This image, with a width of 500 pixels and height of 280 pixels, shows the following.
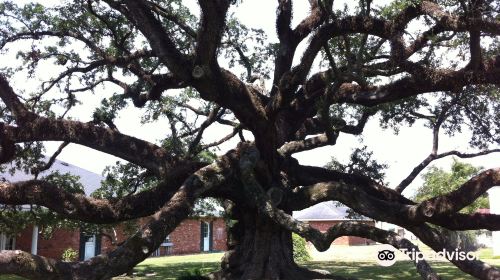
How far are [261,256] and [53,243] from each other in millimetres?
15402

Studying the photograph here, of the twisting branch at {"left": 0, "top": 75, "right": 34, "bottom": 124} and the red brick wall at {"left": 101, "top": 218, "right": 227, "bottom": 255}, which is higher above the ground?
the twisting branch at {"left": 0, "top": 75, "right": 34, "bottom": 124}

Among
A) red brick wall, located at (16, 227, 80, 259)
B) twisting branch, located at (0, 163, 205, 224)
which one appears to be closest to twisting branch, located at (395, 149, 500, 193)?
twisting branch, located at (0, 163, 205, 224)

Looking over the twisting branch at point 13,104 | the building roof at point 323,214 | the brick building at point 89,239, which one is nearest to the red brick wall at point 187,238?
the brick building at point 89,239

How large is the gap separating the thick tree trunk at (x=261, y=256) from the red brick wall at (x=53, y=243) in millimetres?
13681

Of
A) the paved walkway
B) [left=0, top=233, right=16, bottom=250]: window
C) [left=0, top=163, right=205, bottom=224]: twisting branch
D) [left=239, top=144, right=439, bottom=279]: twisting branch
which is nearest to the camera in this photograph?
[left=239, top=144, right=439, bottom=279]: twisting branch

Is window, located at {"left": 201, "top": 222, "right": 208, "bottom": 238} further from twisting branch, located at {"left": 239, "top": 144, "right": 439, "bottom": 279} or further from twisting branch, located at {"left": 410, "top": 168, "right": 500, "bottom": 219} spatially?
twisting branch, located at {"left": 410, "top": 168, "right": 500, "bottom": 219}

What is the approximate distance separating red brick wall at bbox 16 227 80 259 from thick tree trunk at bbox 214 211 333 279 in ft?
44.9

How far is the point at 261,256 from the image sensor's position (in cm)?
1206

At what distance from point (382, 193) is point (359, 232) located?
339cm

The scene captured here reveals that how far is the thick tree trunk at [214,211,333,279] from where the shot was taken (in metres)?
11.8

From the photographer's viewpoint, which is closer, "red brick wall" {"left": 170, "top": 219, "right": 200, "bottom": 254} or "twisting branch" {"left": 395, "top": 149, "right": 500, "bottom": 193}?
"twisting branch" {"left": 395, "top": 149, "right": 500, "bottom": 193}

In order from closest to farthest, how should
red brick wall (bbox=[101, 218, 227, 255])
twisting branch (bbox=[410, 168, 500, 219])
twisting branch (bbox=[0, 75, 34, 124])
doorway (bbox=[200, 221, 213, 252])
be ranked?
twisting branch (bbox=[410, 168, 500, 219]) < twisting branch (bbox=[0, 75, 34, 124]) < red brick wall (bbox=[101, 218, 227, 255]) < doorway (bbox=[200, 221, 213, 252])

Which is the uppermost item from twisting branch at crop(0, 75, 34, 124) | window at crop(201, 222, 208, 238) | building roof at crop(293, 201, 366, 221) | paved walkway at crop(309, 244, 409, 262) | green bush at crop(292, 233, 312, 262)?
twisting branch at crop(0, 75, 34, 124)

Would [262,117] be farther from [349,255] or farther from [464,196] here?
[349,255]
